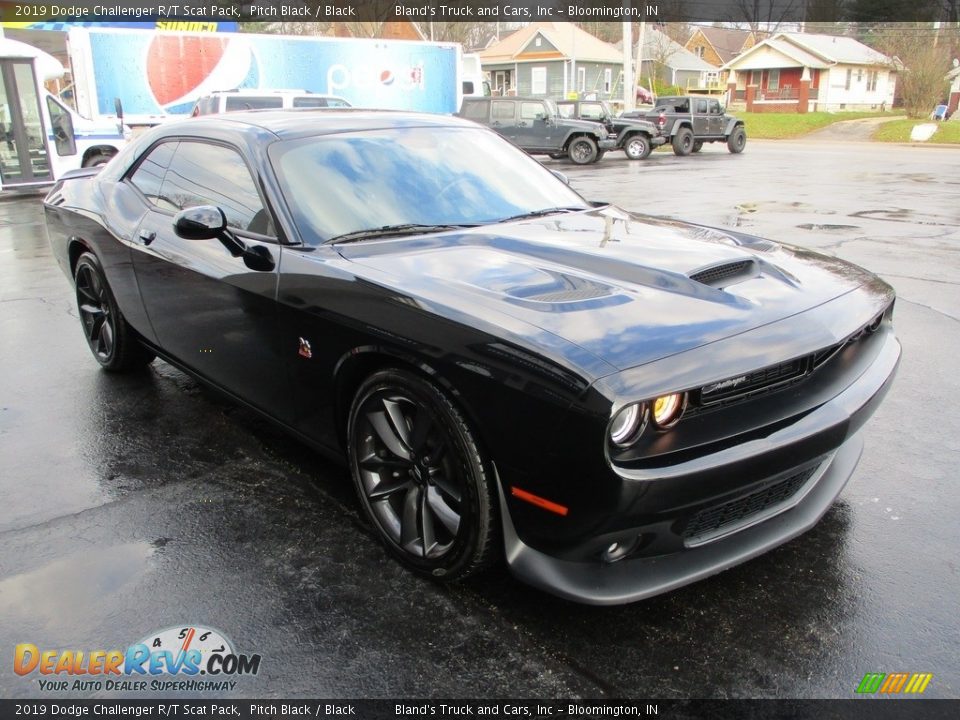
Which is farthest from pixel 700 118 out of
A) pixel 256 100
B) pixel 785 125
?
pixel 785 125

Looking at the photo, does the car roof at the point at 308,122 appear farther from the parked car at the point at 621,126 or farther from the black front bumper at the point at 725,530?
the parked car at the point at 621,126

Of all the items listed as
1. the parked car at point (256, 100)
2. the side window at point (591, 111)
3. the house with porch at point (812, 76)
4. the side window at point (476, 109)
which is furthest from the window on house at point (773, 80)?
the parked car at point (256, 100)

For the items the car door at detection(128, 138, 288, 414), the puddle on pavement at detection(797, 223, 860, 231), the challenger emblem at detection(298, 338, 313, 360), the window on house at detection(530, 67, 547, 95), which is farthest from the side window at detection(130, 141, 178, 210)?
the window on house at detection(530, 67, 547, 95)

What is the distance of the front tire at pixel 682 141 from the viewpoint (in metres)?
25.6

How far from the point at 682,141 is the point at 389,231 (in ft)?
79.8

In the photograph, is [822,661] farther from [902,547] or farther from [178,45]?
[178,45]

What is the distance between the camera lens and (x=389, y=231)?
3307 millimetres

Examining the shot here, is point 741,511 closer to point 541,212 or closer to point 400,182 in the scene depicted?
point 541,212

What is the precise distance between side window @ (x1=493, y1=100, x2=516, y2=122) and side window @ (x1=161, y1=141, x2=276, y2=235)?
19.3 metres

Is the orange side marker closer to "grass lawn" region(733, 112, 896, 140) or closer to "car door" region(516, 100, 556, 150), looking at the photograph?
"car door" region(516, 100, 556, 150)

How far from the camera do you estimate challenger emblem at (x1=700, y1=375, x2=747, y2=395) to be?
2.30m

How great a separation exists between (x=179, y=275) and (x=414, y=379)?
5.96 ft

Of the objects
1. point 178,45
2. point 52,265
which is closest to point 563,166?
point 178,45

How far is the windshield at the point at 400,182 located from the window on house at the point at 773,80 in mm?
66780
